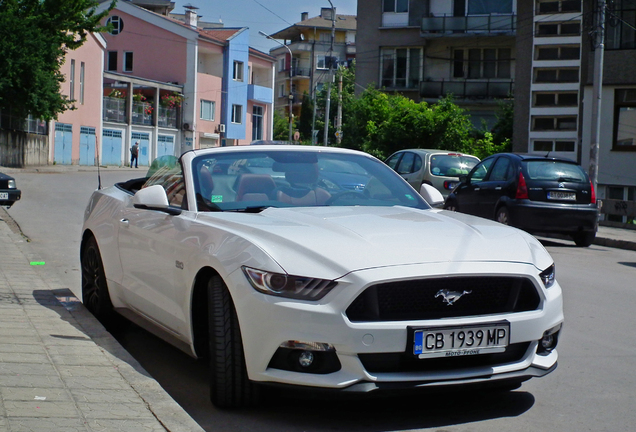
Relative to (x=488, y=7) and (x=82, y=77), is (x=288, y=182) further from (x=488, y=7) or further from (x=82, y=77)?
(x=82, y=77)

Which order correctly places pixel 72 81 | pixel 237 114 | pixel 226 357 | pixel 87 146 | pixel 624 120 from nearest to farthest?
1. pixel 226 357
2. pixel 624 120
3. pixel 72 81
4. pixel 87 146
5. pixel 237 114

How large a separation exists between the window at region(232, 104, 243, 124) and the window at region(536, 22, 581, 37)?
1401 inches

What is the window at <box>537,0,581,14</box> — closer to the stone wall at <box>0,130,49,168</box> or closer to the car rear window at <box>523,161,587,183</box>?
the stone wall at <box>0,130,49,168</box>

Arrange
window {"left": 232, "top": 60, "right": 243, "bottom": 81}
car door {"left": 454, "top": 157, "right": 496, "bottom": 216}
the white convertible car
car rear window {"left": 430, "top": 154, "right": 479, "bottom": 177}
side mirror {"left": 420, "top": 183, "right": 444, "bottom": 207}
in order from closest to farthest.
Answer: the white convertible car
side mirror {"left": 420, "top": 183, "right": 444, "bottom": 207}
car door {"left": 454, "top": 157, "right": 496, "bottom": 216}
car rear window {"left": 430, "top": 154, "right": 479, "bottom": 177}
window {"left": 232, "top": 60, "right": 243, "bottom": 81}

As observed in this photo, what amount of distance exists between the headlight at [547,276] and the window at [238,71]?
66.3 metres

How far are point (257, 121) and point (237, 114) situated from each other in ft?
13.9

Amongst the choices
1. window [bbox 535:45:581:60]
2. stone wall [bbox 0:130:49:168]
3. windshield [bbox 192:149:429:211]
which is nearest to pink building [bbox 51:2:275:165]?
stone wall [bbox 0:130:49:168]

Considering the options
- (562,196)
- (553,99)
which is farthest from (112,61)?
(562,196)

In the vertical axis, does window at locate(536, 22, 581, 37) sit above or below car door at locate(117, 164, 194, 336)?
above

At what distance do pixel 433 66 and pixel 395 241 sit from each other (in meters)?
48.1

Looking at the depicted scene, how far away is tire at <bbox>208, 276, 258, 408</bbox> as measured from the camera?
4379 millimetres

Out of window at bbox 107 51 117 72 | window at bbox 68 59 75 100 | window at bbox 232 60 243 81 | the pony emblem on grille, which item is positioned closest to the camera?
the pony emblem on grille

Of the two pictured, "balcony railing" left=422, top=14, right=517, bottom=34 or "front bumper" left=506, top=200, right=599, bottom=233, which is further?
"balcony railing" left=422, top=14, right=517, bottom=34

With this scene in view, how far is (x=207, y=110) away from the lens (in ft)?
217
